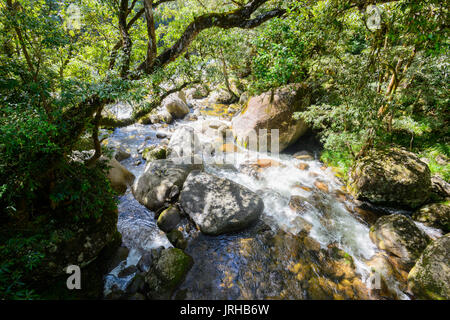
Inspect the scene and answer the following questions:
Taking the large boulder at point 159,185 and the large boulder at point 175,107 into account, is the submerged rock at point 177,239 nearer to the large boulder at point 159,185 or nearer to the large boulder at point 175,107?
the large boulder at point 159,185

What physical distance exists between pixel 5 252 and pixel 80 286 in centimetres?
170

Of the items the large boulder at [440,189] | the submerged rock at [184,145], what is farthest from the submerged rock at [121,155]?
the large boulder at [440,189]

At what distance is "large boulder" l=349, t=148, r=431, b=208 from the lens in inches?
236

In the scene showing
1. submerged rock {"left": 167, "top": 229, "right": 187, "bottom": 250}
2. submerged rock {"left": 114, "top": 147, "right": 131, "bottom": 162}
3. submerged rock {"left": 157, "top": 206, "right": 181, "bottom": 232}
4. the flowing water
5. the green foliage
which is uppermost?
the green foliage

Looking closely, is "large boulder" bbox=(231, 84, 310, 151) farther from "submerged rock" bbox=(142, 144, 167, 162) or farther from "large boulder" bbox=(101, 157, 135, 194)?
"large boulder" bbox=(101, 157, 135, 194)

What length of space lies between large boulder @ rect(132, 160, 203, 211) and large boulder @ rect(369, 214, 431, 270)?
6.26m

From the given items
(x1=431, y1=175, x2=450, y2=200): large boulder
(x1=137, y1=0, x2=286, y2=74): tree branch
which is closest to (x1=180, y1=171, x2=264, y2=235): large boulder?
(x1=137, y1=0, x2=286, y2=74): tree branch

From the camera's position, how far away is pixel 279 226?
226 inches

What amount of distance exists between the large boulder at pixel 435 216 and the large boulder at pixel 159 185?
798cm

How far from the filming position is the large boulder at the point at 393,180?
5.99 meters

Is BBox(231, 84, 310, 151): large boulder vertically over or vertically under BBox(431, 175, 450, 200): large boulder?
over
